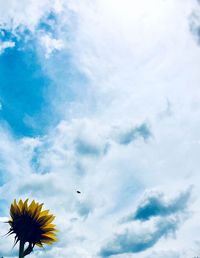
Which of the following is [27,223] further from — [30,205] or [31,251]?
[31,251]

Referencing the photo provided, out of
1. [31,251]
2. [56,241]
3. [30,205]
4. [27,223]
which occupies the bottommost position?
[31,251]

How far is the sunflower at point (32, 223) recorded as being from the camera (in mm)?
6664

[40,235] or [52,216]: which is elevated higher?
[52,216]

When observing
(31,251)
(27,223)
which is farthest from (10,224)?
(31,251)

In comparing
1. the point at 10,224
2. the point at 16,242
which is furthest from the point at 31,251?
the point at 10,224

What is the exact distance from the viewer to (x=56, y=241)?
6.94 metres

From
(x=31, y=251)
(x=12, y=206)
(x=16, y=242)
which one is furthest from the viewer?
(x=12, y=206)

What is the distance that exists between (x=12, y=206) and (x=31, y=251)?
1.75 meters

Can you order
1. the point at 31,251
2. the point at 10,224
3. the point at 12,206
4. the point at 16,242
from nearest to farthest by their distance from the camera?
1. the point at 31,251
2. the point at 16,242
3. the point at 10,224
4. the point at 12,206

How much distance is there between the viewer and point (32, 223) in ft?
23.2

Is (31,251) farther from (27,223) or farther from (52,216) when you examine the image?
(52,216)

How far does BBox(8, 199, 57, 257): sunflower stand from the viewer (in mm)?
6664

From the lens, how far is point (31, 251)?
18.8ft

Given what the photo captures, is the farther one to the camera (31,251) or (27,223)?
(27,223)
